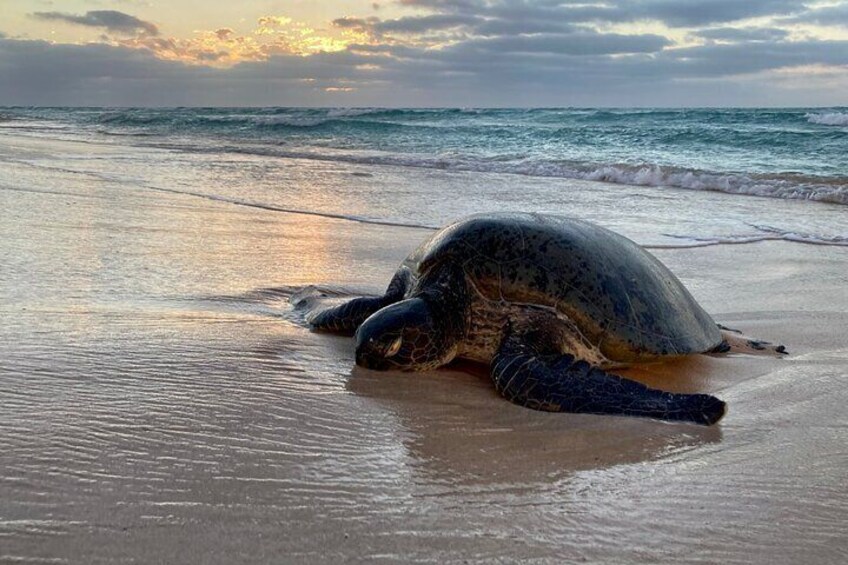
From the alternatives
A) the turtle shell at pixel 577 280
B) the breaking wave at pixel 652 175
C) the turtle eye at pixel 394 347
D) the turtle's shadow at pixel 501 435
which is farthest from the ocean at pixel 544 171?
the turtle's shadow at pixel 501 435

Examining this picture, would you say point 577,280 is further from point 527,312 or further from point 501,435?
point 501,435

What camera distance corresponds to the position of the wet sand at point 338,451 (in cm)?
226

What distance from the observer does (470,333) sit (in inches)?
172

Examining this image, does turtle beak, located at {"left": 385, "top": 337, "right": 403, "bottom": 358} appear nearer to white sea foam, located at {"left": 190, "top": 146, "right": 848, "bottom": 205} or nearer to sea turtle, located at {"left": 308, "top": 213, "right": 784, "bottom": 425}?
sea turtle, located at {"left": 308, "top": 213, "right": 784, "bottom": 425}

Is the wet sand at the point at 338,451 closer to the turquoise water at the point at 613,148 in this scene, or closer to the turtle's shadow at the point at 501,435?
the turtle's shadow at the point at 501,435

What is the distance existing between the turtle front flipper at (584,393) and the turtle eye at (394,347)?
1.68 feet

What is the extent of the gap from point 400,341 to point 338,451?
3.99 ft

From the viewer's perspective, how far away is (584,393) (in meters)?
3.63

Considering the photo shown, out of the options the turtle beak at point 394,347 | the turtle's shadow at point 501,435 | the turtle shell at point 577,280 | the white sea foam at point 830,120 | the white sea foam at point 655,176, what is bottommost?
the turtle's shadow at point 501,435

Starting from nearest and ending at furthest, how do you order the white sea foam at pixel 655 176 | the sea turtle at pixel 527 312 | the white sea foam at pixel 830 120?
the sea turtle at pixel 527 312
the white sea foam at pixel 655 176
the white sea foam at pixel 830 120

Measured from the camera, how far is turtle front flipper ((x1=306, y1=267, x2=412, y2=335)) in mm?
4758

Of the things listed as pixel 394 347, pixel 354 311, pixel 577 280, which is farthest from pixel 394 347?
pixel 577 280

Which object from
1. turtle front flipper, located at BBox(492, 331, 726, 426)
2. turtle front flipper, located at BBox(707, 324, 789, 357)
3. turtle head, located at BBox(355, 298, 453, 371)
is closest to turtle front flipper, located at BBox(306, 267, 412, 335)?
turtle head, located at BBox(355, 298, 453, 371)

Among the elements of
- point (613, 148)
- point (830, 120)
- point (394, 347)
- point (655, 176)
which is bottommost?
point (394, 347)
